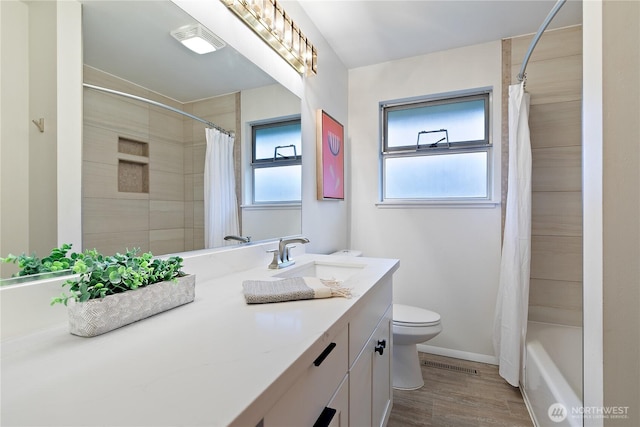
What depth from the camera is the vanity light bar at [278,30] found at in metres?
1.33

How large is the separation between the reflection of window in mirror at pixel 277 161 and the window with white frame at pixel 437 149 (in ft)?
3.53

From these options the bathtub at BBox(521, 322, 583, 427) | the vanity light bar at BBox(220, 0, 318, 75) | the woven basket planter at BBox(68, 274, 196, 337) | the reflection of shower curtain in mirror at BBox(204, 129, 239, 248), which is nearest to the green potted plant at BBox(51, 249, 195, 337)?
the woven basket planter at BBox(68, 274, 196, 337)

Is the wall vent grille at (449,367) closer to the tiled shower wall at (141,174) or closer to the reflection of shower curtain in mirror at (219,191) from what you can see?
the reflection of shower curtain in mirror at (219,191)

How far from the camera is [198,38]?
114 cm

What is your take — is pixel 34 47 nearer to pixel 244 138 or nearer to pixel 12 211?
pixel 12 211

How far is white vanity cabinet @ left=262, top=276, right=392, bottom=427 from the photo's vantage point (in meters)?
0.61

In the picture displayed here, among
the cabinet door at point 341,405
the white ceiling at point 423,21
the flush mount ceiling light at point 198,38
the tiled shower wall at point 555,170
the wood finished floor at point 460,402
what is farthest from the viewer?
the tiled shower wall at point 555,170

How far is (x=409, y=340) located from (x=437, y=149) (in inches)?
59.2

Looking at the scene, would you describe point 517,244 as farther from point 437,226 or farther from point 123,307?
point 123,307

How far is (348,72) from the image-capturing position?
8.77 feet

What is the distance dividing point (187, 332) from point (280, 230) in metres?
1.03

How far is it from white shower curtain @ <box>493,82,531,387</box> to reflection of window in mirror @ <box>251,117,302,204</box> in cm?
140

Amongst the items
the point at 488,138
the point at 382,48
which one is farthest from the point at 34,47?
the point at 488,138

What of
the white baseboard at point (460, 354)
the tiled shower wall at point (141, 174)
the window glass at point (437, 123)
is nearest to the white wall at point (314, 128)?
the window glass at point (437, 123)
